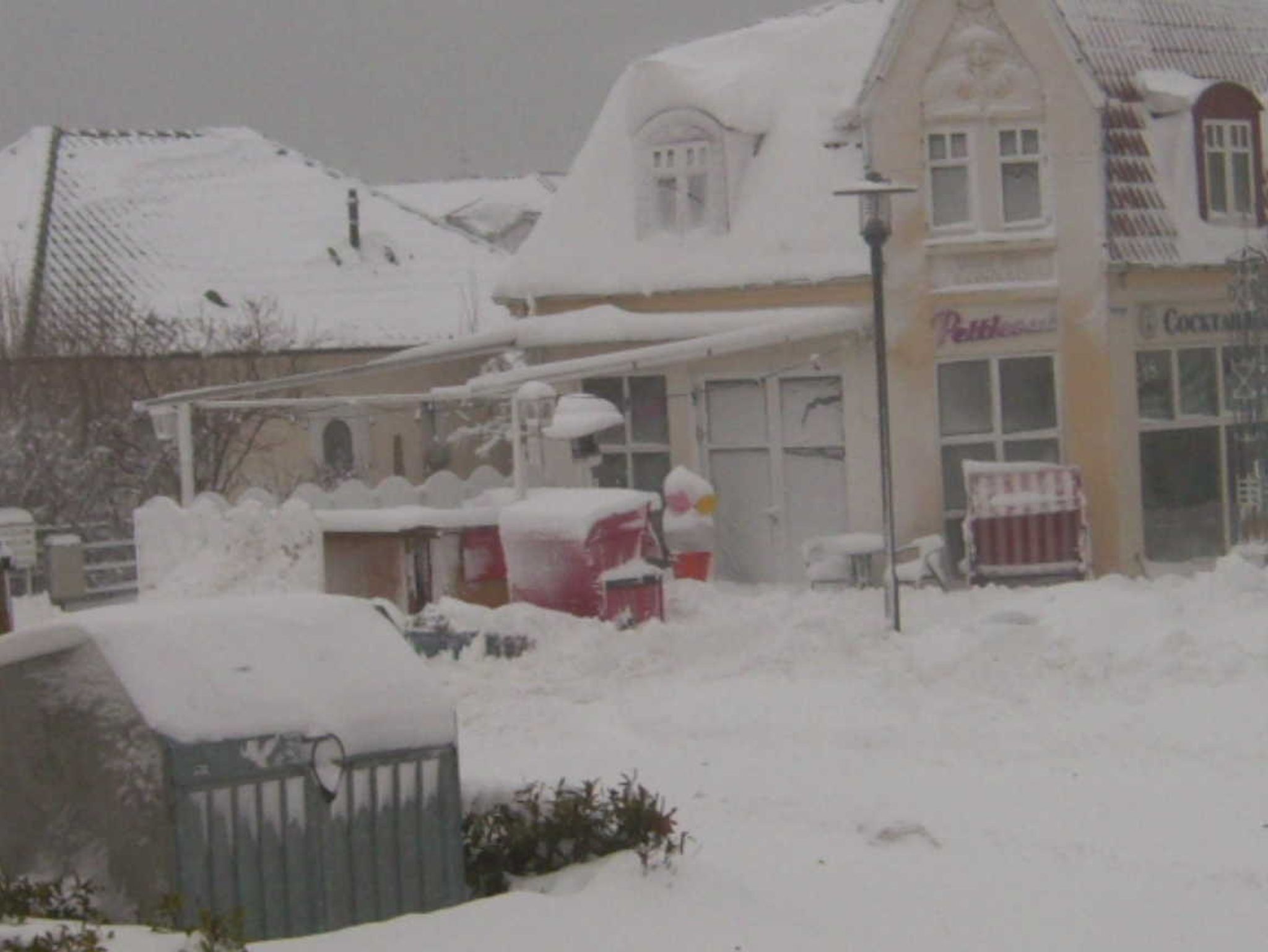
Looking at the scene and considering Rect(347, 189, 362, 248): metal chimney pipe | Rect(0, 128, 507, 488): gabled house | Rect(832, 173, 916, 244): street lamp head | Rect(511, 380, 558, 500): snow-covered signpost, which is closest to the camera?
Rect(832, 173, 916, 244): street lamp head

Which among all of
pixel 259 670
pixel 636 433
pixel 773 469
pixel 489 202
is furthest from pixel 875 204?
pixel 489 202

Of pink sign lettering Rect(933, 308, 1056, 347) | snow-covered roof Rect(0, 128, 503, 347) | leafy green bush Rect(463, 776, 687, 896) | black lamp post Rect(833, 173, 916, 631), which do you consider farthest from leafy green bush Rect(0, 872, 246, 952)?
snow-covered roof Rect(0, 128, 503, 347)

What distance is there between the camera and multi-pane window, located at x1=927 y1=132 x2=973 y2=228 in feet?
80.5

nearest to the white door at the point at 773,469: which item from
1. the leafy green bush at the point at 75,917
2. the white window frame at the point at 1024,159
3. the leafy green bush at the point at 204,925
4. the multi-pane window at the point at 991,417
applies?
the multi-pane window at the point at 991,417

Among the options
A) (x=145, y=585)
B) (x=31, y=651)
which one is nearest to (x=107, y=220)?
(x=145, y=585)

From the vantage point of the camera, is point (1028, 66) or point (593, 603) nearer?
point (593, 603)

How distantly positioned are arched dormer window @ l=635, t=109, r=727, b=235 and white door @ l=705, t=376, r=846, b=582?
206cm

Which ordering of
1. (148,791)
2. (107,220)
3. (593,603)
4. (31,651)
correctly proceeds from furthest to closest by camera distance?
1. (107,220)
2. (593,603)
3. (31,651)
4. (148,791)

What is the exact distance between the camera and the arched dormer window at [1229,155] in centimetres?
2544

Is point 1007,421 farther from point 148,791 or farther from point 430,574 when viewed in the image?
point 148,791

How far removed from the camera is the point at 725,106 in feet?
86.6

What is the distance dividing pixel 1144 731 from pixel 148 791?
7.67 m

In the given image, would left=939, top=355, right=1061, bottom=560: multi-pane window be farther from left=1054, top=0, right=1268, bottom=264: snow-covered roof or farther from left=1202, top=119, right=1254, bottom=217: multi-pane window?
left=1202, top=119, right=1254, bottom=217: multi-pane window

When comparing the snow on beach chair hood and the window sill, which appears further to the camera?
the window sill
